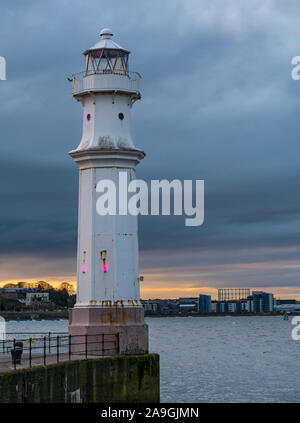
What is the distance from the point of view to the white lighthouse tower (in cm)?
2773

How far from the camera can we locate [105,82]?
1134 inches

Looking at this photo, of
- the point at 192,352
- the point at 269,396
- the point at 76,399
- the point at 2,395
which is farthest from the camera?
the point at 192,352

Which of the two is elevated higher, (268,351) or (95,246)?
(95,246)

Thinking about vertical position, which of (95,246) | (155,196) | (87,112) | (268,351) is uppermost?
(87,112)

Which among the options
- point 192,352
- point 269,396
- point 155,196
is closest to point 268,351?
point 192,352

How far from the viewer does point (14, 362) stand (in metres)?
22.1

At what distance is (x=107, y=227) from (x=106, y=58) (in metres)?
6.10

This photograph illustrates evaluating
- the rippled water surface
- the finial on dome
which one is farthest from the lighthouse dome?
the rippled water surface

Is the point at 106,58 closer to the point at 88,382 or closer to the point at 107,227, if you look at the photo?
the point at 107,227

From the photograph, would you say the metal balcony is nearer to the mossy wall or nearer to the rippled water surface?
the mossy wall

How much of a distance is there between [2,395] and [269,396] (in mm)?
24823

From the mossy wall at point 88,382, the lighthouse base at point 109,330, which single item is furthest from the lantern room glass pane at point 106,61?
the mossy wall at point 88,382
